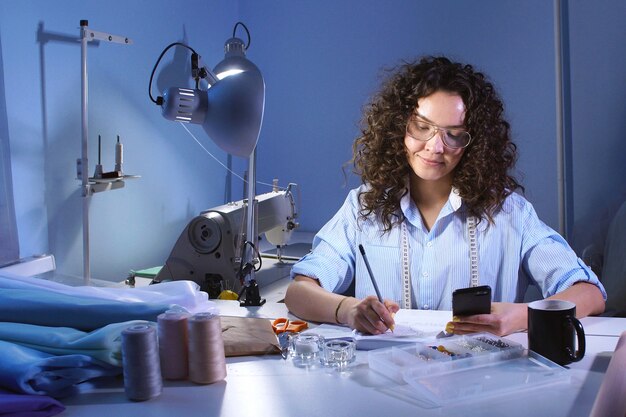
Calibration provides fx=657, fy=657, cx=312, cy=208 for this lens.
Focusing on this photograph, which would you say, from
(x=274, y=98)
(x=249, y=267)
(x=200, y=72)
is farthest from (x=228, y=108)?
(x=274, y=98)

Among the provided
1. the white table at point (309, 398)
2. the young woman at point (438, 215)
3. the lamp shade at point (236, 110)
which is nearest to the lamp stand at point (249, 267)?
the young woman at point (438, 215)

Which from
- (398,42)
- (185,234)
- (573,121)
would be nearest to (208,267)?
(185,234)

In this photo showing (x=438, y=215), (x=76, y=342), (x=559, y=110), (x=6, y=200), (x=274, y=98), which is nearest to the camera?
(x=76, y=342)

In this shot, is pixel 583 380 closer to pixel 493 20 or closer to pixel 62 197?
pixel 62 197

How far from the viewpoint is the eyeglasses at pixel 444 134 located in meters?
1.69

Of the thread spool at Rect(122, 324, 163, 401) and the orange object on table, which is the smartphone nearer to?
the orange object on table

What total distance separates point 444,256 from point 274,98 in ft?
6.86

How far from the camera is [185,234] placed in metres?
2.12

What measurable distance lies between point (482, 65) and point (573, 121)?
0.72m

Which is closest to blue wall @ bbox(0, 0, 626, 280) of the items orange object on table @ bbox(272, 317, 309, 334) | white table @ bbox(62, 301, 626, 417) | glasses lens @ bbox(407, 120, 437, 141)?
glasses lens @ bbox(407, 120, 437, 141)

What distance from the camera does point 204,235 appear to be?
2.11 m

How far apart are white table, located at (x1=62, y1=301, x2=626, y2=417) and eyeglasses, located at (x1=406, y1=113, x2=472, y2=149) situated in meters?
0.69

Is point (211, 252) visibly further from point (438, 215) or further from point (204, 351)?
point (204, 351)

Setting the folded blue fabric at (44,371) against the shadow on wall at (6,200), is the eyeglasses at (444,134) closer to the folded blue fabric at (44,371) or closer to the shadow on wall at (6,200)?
the folded blue fabric at (44,371)
